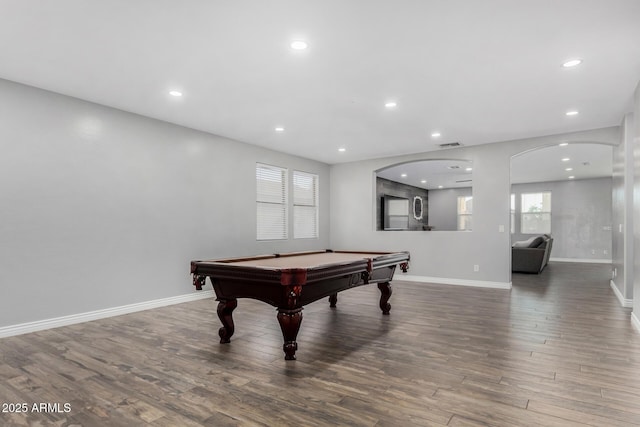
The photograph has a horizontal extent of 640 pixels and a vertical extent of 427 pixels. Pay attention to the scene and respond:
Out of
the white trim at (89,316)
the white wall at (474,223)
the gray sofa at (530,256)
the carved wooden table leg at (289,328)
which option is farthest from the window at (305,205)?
the gray sofa at (530,256)

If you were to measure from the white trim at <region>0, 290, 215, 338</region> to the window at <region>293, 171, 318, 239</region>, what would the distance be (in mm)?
2668

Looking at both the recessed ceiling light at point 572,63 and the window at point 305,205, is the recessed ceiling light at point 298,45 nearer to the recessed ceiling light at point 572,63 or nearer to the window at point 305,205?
the recessed ceiling light at point 572,63

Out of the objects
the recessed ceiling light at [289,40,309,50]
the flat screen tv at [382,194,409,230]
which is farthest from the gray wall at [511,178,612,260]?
the recessed ceiling light at [289,40,309,50]

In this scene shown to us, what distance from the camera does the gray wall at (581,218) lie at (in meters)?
10.9

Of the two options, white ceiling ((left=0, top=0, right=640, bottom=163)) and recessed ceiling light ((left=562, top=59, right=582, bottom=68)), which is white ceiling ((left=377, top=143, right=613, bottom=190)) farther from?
recessed ceiling light ((left=562, top=59, right=582, bottom=68))

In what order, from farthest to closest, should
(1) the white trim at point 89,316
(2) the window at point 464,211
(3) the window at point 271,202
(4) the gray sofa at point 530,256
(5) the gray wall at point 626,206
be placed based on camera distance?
(2) the window at point 464,211 → (4) the gray sofa at point 530,256 → (3) the window at point 271,202 → (5) the gray wall at point 626,206 → (1) the white trim at point 89,316

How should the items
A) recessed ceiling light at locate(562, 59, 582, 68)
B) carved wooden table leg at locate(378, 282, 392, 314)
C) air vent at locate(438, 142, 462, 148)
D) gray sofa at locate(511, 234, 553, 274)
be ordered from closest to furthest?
recessed ceiling light at locate(562, 59, 582, 68)
carved wooden table leg at locate(378, 282, 392, 314)
air vent at locate(438, 142, 462, 148)
gray sofa at locate(511, 234, 553, 274)

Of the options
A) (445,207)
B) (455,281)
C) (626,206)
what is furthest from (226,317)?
(445,207)

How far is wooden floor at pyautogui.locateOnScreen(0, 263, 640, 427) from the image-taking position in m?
2.04

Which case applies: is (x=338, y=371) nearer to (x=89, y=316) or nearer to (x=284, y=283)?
(x=284, y=283)

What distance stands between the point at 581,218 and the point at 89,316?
42.3 ft

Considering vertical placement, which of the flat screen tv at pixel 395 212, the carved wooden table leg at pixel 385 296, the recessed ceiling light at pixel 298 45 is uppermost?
the recessed ceiling light at pixel 298 45

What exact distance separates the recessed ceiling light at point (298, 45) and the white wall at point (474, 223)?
4.64 metres

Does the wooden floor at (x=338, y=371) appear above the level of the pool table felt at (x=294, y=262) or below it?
below
